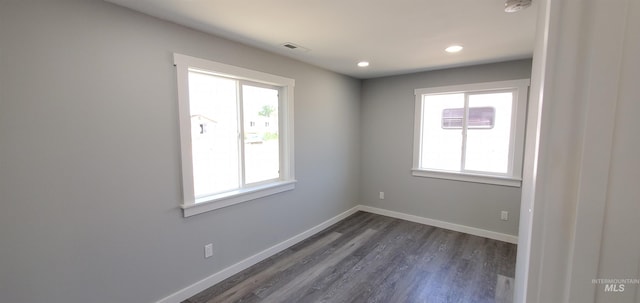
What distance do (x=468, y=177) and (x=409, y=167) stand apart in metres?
0.81

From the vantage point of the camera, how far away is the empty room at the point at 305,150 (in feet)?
1.19

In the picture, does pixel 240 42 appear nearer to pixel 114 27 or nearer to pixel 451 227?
pixel 114 27

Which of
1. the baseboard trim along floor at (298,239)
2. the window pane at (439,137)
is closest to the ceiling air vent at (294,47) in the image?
the window pane at (439,137)

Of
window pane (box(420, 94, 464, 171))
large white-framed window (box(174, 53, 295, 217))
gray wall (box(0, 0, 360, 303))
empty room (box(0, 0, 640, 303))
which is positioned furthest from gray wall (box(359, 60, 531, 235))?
gray wall (box(0, 0, 360, 303))

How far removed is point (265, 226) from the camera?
115 inches

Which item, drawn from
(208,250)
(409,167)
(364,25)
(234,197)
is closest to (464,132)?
(409,167)

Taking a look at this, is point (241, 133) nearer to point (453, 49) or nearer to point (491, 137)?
point (453, 49)

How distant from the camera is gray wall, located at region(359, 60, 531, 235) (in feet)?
11.1

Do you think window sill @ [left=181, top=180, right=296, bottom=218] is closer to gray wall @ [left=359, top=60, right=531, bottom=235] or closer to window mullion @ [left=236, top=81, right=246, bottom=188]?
window mullion @ [left=236, top=81, right=246, bottom=188]

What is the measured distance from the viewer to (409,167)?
4.06 meters

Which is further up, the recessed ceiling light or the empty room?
the recessed ceiling light

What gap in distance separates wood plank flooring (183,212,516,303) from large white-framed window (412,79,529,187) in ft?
2.99

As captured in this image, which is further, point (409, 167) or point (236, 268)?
point (409, 167)

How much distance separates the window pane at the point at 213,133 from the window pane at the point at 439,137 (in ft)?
9.13
